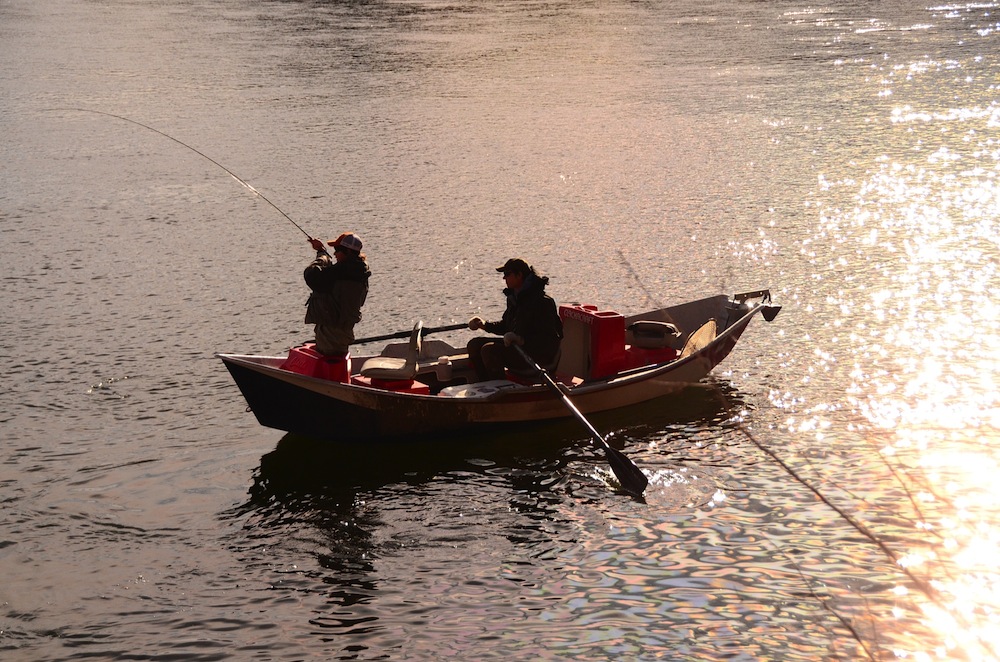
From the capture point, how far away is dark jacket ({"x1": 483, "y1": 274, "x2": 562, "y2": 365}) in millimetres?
12547

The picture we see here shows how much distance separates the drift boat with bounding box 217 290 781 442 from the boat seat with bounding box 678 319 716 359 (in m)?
0.01

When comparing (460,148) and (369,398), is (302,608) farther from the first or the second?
(460,148)

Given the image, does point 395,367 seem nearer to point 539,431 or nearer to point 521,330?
point 521,330

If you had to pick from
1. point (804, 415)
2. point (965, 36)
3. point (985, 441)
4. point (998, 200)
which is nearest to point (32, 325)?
point (804, 415)

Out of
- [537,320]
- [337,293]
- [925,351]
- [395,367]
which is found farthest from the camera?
[925,351]

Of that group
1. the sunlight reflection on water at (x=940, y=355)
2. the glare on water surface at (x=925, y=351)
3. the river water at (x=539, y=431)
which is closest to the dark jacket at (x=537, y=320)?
the river water at (x=539, y=431)

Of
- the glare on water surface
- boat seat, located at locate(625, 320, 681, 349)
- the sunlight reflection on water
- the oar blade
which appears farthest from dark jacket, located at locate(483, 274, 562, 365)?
the sunlight reflection on water

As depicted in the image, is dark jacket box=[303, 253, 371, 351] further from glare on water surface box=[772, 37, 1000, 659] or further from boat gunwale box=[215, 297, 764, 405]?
glare on water surface box=[772, 37, 1000, 659]

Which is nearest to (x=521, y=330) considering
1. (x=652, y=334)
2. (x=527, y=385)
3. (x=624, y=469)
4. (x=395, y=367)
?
(x=527, y=385)

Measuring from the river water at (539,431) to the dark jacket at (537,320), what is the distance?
993mm

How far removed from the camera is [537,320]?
12.6 metres

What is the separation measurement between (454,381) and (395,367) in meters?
1.13

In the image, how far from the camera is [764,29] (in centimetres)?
5072

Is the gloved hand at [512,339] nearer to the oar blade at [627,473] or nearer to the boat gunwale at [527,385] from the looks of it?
the boat gunwale at [527,385]
